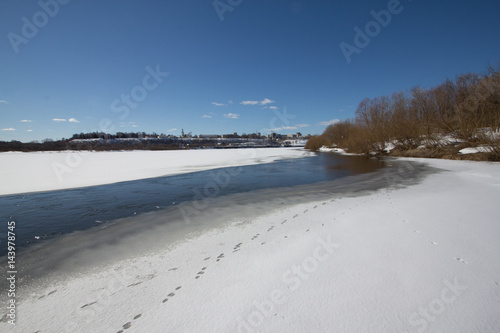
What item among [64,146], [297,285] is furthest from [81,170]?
[64,146]

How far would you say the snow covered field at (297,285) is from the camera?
2.04m

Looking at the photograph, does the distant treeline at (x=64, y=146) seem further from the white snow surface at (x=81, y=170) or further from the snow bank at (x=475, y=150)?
the snow bank at (x=475, y=150)

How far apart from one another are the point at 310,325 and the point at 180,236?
3.16 metres

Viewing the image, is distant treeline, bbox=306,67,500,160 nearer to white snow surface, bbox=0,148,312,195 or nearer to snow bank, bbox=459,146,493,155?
snow bank, bbox=459,146,493,155

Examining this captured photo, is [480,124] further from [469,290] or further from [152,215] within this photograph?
[152,215]

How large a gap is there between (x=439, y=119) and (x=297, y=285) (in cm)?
3015

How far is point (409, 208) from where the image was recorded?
5504 mm

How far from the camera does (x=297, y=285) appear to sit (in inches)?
101

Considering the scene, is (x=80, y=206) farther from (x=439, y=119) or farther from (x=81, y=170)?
(x=439, y=119)

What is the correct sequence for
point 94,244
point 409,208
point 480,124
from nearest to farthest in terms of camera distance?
point 94,244 < point 409,208 < point 480,124

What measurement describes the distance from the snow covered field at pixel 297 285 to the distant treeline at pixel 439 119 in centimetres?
1898

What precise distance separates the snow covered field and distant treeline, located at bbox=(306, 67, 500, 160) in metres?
19.0

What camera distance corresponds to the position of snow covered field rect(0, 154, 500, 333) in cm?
204

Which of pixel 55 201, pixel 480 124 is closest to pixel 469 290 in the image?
pixel 55 201
